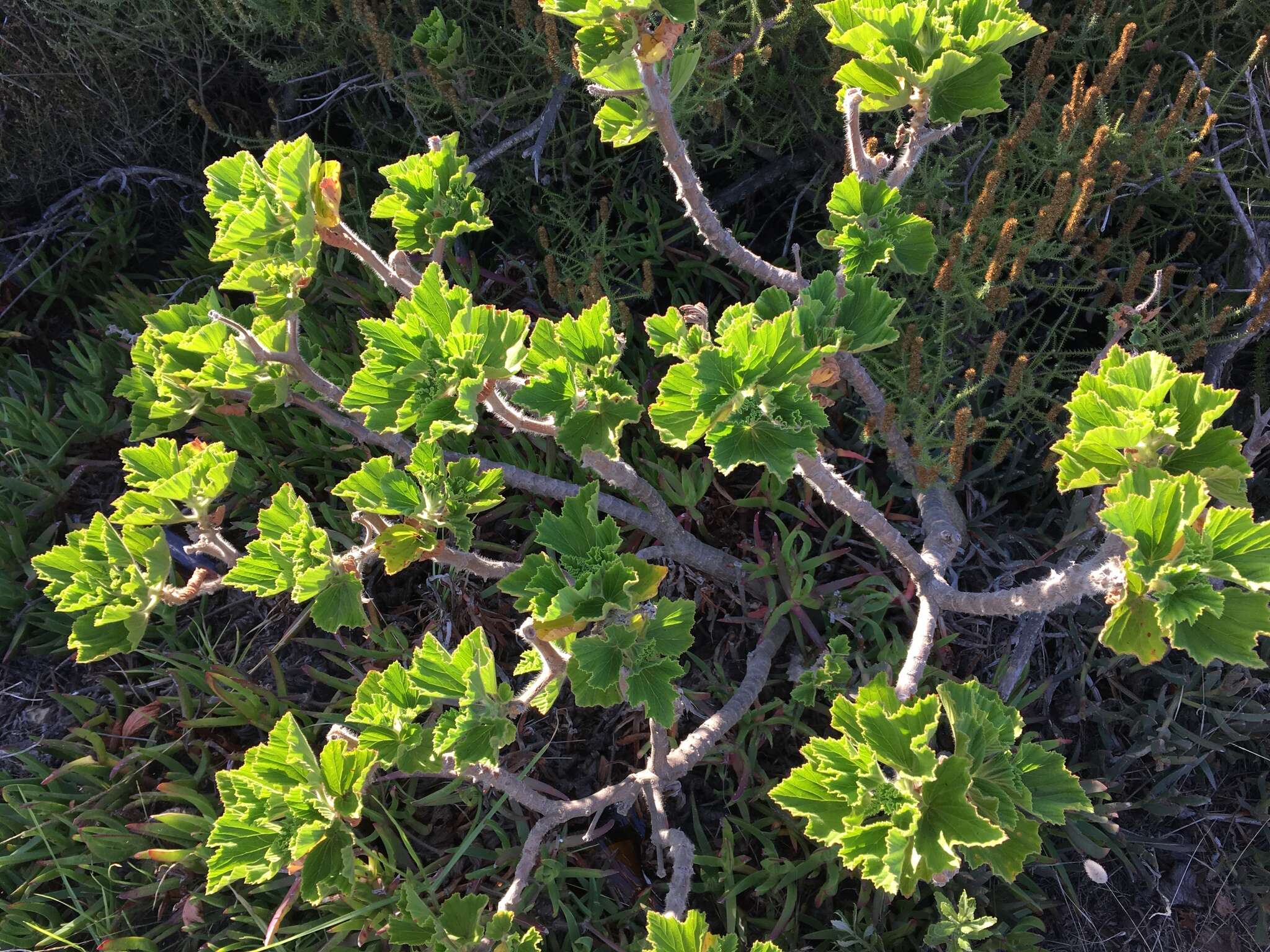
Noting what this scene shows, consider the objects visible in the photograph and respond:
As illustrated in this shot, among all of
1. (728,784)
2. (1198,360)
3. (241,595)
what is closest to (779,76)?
(1198,360)

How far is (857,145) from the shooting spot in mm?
1734

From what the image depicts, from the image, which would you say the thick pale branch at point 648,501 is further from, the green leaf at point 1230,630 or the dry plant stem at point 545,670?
the green leaf at point 1230,630

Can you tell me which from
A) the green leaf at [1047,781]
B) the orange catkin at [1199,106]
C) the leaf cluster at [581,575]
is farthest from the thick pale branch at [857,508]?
the orange catkin at [1199,106]

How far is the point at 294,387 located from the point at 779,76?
1694 mm

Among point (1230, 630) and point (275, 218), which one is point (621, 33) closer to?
point (275, 218)

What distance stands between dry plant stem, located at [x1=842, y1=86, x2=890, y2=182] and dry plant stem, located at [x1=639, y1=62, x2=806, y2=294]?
27cm

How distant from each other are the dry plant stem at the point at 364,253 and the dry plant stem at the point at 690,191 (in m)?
0.55

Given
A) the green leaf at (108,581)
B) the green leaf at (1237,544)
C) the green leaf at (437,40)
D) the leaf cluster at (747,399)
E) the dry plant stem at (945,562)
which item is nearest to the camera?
the green leaf at (1237,544)

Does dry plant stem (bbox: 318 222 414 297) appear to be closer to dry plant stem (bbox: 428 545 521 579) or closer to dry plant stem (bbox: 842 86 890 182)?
dry plant stem (bbox: 428 545 521 579)

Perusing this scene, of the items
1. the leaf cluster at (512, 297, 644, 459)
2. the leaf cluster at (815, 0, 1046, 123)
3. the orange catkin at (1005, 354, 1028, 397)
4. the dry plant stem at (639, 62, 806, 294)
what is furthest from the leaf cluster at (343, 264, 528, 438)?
the orange catkin at (1005, 354, 1028, 397)

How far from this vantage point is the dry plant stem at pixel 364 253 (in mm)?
1729

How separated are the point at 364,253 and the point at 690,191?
64 centimetres

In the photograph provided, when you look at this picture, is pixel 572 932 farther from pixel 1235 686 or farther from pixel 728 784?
pixel 1235 686

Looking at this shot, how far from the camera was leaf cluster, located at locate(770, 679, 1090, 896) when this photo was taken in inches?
50.4
